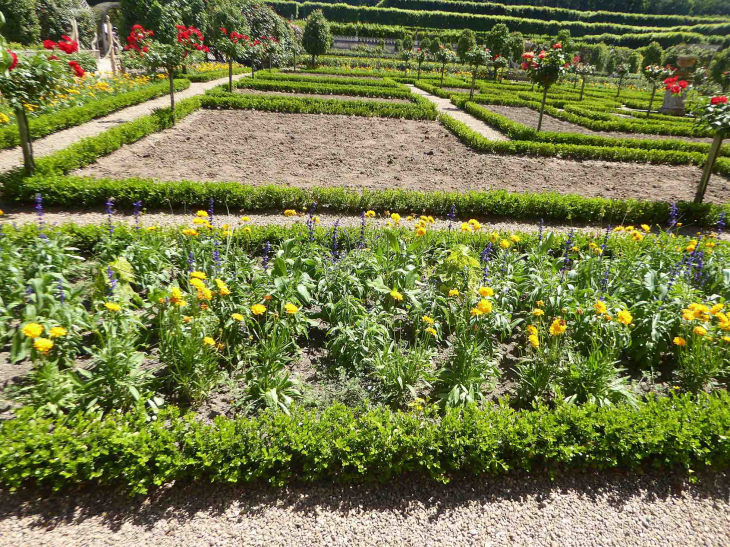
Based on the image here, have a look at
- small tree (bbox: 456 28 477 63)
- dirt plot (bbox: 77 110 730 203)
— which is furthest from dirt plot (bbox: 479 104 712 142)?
small tree (bbox: 456 28 477 63)

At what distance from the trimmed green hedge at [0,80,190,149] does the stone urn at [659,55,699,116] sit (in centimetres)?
2720

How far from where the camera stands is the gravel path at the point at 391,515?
111 inches

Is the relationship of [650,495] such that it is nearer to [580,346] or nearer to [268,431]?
[580,346]

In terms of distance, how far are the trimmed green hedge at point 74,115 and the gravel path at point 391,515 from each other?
1033 centimetres

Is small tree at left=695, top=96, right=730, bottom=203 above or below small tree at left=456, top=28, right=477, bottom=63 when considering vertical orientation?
below

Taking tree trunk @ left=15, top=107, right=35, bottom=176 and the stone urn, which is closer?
tree trunk @ left=15, top=107, right=35, bottom=176

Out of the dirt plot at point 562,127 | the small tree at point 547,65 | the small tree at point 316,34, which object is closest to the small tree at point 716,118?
the small tree at point 547,65

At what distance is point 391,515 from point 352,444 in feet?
1.79

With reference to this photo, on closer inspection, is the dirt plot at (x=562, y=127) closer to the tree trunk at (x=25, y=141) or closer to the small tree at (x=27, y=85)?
the small tree at (x=27, y=85)

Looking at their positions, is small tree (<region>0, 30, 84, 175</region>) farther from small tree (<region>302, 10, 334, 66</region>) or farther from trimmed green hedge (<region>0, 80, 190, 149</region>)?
small tree (<region>302, 10, 334, 66</region>)

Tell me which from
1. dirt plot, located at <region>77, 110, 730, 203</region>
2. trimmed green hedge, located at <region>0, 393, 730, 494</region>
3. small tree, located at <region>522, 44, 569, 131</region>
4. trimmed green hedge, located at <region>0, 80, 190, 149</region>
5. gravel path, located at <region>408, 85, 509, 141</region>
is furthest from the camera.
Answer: gravel path, located at <region>408, 85, 509, 141</region>

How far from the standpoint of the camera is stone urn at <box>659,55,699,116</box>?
2477 cm

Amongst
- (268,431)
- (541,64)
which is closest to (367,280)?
(268,431)

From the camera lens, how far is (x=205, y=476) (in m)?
3.17
